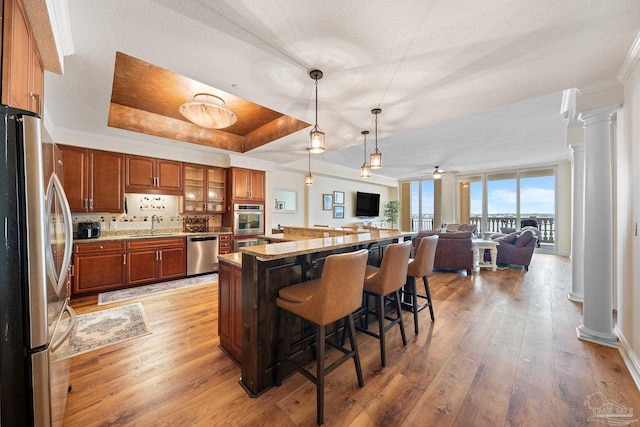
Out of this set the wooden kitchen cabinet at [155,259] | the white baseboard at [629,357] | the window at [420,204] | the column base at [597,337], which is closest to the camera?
the white baseboard at [629,357]

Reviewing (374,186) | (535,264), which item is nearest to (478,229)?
(535,264)

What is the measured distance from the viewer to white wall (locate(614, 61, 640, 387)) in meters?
1.95

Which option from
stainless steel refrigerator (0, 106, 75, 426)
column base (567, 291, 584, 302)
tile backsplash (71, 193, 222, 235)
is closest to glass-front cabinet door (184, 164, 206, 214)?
tile backsplash (71, 193, 222, 235)

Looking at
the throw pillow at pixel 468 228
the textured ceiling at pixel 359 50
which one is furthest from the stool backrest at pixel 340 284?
the throw pillow at pixel 468 228

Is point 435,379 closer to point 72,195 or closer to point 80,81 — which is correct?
point 80,81

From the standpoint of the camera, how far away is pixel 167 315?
117 inches

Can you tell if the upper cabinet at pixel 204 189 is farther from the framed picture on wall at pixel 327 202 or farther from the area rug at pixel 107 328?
the framed picture on wall at pixel 327 202

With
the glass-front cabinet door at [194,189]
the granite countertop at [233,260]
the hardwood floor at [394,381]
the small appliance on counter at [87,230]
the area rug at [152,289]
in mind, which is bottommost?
the hardwood floor at [394,381]

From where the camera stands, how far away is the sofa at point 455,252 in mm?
4863

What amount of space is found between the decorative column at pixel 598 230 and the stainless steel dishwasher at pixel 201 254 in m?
5.06

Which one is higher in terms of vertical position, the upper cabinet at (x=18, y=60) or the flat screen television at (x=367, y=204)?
the upper cabinet at (x=18, y=60)

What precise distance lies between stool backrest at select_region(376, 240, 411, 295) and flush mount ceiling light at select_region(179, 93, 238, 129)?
2.34 m

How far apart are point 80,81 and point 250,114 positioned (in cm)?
194

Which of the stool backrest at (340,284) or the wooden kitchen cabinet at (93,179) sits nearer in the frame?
the stool backrest at (340,284)
